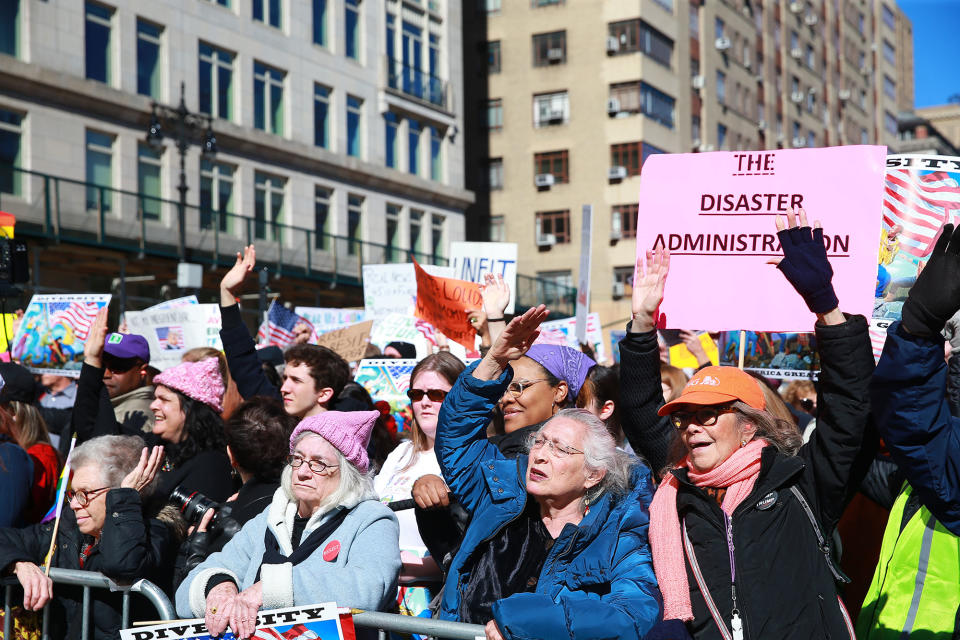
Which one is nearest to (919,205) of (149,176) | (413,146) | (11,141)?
(11,141)

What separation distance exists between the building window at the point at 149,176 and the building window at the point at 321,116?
22.8 feet

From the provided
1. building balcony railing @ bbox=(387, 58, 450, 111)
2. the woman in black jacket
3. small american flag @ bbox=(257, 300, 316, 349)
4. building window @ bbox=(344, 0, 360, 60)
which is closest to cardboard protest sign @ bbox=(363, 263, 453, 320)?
small american flag @ bbox=(257, 300, 316, 349)

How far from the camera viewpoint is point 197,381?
19.5ft

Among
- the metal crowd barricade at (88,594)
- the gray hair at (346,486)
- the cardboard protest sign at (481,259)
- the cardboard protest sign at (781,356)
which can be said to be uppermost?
the cardboard protest sign at (481,259)

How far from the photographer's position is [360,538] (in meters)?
4.15

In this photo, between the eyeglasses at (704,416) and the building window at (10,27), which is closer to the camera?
the eyeglasses at (704,416)

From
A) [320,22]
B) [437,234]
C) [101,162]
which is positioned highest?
[320,22]

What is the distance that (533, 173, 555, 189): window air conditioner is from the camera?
50312 mm

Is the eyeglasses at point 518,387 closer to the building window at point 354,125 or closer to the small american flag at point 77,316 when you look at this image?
the small american flag at point 77,316

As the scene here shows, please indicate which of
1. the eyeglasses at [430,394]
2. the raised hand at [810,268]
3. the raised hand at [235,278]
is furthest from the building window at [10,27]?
the raised hand at [810,268]

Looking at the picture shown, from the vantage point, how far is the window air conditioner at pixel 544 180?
1981 inches

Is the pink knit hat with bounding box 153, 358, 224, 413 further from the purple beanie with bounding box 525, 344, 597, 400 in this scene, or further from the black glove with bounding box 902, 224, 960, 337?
the black glove with bounding box 902, 224, 960, 337

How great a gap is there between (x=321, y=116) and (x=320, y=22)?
306cm

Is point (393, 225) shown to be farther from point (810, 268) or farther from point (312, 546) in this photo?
point (810, 268)
